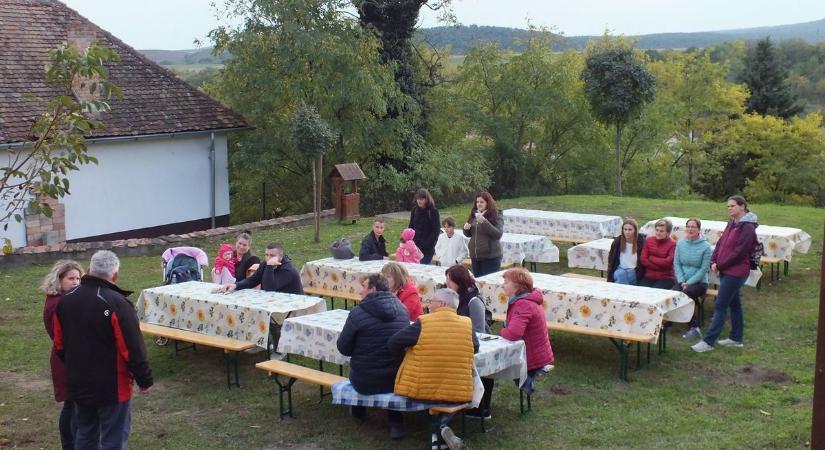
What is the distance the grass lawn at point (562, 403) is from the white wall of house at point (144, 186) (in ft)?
29.7

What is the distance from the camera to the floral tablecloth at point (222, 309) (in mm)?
8766

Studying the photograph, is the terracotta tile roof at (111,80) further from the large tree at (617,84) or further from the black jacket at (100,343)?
the black jacket at (100,343)

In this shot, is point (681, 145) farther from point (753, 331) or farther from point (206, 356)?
point (206, 356)

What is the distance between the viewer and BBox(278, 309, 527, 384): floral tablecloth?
23.7ft

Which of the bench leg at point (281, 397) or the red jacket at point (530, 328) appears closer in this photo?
the red jacket at point (530, 328)

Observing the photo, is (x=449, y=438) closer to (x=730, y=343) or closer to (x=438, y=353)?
(x=438, y=353)

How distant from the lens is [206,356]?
9.97 meters

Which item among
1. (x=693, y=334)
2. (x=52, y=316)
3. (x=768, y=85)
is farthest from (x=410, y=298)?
(x=768, y=85)

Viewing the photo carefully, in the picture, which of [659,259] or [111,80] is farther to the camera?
[111,80]

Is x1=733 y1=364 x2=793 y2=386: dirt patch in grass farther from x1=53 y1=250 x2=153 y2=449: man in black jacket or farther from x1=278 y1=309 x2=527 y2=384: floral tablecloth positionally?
x1=53 y1=250 x2=153 y2=449: man in black jacket

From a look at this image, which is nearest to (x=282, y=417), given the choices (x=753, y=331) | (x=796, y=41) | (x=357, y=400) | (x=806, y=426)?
(x=357, y=400)

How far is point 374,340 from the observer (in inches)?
269

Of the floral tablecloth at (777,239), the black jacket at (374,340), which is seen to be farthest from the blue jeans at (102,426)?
the floral tablecloth at (777,239)

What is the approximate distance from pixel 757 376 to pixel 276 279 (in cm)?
508
